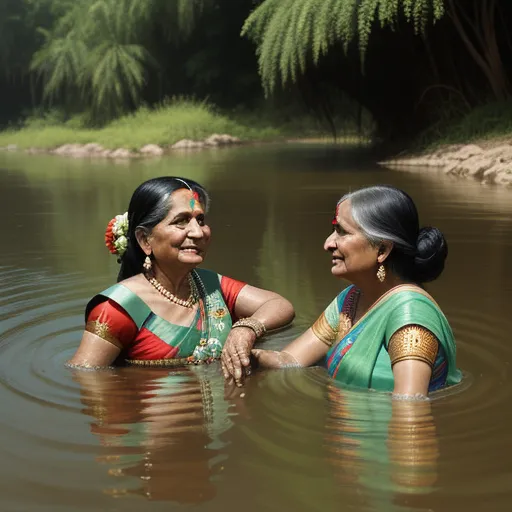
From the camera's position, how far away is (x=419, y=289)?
12.1 ft

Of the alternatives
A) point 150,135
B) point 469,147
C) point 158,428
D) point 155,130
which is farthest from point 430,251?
point 155,130

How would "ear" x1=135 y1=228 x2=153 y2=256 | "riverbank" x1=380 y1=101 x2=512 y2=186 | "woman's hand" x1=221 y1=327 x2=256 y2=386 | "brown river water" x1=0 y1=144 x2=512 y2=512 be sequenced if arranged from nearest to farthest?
"brown river water" x1=0 y1=144 x2=512 y2=512 < "woman's hand" x1=221 y1=327 x2=256 y2=386 < "ear" x1=135 y1=228 x2=153 y2=256 < "riverbank" x1=380 y1=101 x2=512 y2=186

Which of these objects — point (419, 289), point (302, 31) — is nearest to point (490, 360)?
point (419, 289)

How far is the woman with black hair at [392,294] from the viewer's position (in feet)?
11.6

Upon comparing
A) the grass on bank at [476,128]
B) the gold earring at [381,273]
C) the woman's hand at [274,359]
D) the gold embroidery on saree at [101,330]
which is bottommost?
the grass on bank at [476,128]

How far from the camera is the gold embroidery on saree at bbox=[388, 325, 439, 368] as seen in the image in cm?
349

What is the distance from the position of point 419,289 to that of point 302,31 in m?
12.4

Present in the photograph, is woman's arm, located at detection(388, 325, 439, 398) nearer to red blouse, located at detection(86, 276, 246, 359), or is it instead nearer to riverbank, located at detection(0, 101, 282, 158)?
red blouse, located at detection(86, 276, 246, 359)

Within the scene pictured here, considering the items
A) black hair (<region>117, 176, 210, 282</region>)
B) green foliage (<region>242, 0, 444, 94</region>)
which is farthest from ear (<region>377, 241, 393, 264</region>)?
green foliage (<region>242, 0, 444, 94</region>)

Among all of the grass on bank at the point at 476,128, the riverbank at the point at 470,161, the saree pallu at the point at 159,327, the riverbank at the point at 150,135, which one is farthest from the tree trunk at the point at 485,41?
the saree pallu at the point at 159,327

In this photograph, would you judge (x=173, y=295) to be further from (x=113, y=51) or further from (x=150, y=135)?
(x=113, y=51)

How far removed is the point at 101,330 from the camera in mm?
4199

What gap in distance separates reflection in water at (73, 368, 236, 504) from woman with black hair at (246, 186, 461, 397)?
666 mm

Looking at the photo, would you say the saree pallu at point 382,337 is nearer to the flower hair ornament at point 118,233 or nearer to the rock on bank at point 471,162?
the flower hair ornament at point 118,233
